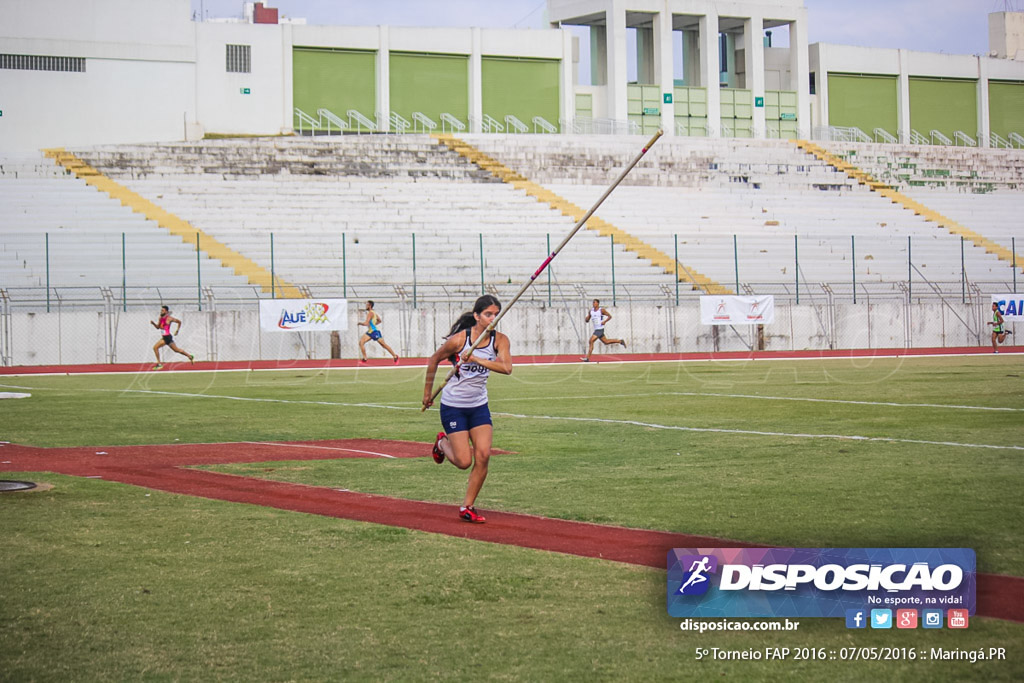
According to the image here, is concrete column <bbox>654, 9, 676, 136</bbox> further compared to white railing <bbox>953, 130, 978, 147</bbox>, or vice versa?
white railing <bbox>953, 130, 978, 147</bbox>

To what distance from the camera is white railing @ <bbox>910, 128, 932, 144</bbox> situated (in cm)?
6213

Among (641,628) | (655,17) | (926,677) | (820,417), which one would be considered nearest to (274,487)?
(641,628)

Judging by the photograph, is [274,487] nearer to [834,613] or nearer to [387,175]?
[834,613]

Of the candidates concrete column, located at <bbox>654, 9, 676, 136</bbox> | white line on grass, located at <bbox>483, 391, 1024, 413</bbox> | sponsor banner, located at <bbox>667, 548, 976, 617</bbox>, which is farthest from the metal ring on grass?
concrete column, located at <bbox>654, 9, 676, 136</bbox>

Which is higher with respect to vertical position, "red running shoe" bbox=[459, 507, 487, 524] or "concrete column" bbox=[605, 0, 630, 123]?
"concrete column" bbox=[605, 0, 630, 123]

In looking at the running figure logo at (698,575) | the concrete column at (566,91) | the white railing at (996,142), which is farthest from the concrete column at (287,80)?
the running figure logo at (698,575)

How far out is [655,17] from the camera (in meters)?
57.8

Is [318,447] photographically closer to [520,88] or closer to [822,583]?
[822,583]

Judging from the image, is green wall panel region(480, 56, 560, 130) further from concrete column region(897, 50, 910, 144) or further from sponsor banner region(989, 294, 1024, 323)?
sponsor banner region(989, 294, 1024, 323)

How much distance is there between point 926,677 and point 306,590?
349cm

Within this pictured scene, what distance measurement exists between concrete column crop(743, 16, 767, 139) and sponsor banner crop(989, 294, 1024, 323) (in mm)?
21128

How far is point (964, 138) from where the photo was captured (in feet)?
207

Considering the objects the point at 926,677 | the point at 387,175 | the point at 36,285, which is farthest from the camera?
the point at 387,175

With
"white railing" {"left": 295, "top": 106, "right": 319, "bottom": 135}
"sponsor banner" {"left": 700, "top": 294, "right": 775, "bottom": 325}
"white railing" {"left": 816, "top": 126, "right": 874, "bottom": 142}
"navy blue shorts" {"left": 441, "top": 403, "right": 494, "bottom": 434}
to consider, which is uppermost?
"white railing" {"left": 816, "top": 126, "right": 874, "bottom": 142}
